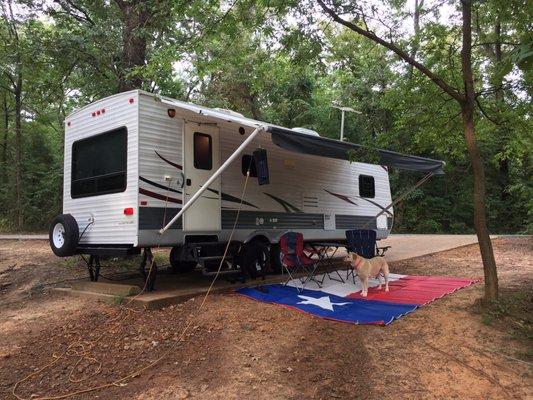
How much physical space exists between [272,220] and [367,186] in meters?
3.43

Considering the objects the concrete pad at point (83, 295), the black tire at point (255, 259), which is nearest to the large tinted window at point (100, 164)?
the concrete pad at point (83, 295)

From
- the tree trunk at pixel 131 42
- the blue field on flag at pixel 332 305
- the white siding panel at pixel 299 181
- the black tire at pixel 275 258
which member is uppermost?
the tree trunk at pixel 131 42

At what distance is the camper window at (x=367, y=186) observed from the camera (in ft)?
35.6

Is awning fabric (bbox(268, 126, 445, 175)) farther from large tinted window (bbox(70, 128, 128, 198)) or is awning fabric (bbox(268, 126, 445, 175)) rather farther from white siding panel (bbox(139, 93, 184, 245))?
large tinted window (bbox(70, 128, 128, 198))

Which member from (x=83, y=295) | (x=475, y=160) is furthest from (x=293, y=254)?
(x=83, y=295)

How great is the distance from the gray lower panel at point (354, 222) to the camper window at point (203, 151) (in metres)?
3.63

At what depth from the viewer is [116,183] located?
678 cm

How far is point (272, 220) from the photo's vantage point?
8.51m

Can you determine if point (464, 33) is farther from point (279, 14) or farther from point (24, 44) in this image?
point (24, 44)

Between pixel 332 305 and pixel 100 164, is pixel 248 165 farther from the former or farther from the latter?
pixel 332 305

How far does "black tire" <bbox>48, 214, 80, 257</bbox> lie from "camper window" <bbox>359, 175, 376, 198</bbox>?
6.23 metres

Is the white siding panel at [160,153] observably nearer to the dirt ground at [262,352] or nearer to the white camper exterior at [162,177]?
the white camper exterior at [162,177]

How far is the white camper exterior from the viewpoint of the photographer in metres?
6.54

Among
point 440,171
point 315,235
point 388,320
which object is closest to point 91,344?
point 388,320
